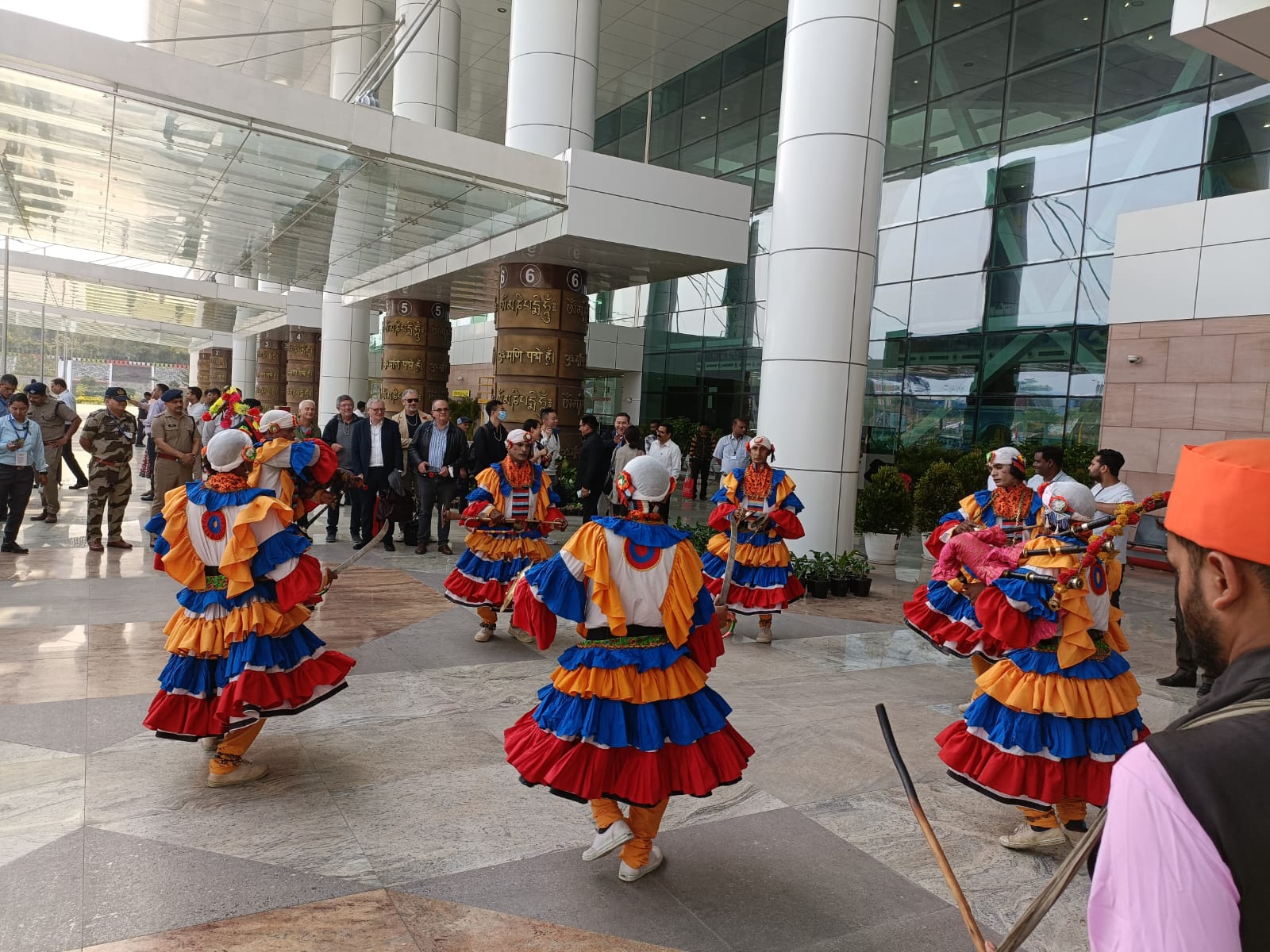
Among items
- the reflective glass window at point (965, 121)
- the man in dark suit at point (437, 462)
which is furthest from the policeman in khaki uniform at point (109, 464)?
the reflective glass window at point (965, 121)

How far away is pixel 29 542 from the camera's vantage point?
1039 centimetres

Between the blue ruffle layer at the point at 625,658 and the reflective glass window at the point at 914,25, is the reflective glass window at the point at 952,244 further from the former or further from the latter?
the blue ruffle layer at the point at 625,658

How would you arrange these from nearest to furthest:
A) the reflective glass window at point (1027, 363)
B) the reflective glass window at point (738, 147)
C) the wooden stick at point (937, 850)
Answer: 1. the wooden stick at point (937, 850)
2. the reflective glass window at point (1027, 363)
3. the reflective glass window at point (738, 147)

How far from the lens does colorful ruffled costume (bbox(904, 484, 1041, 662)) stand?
6.26 meters

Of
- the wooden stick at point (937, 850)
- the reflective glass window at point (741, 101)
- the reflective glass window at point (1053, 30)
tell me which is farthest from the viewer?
the reflective glass window at point (741, 101)

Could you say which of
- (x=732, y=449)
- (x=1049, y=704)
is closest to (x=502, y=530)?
(x=1049, y=704)

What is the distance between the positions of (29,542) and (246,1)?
16.1 m

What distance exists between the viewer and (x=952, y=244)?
19234mm

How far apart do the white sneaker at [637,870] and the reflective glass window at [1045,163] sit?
17.5 m

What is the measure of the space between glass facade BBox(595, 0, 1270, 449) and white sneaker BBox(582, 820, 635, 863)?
13.3 m

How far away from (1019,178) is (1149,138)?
8.58 feet

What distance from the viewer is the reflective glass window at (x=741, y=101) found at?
23844 mm

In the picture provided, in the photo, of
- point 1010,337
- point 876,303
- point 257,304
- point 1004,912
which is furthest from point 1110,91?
point 257,304

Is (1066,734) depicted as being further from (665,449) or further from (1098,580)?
(665,449)
